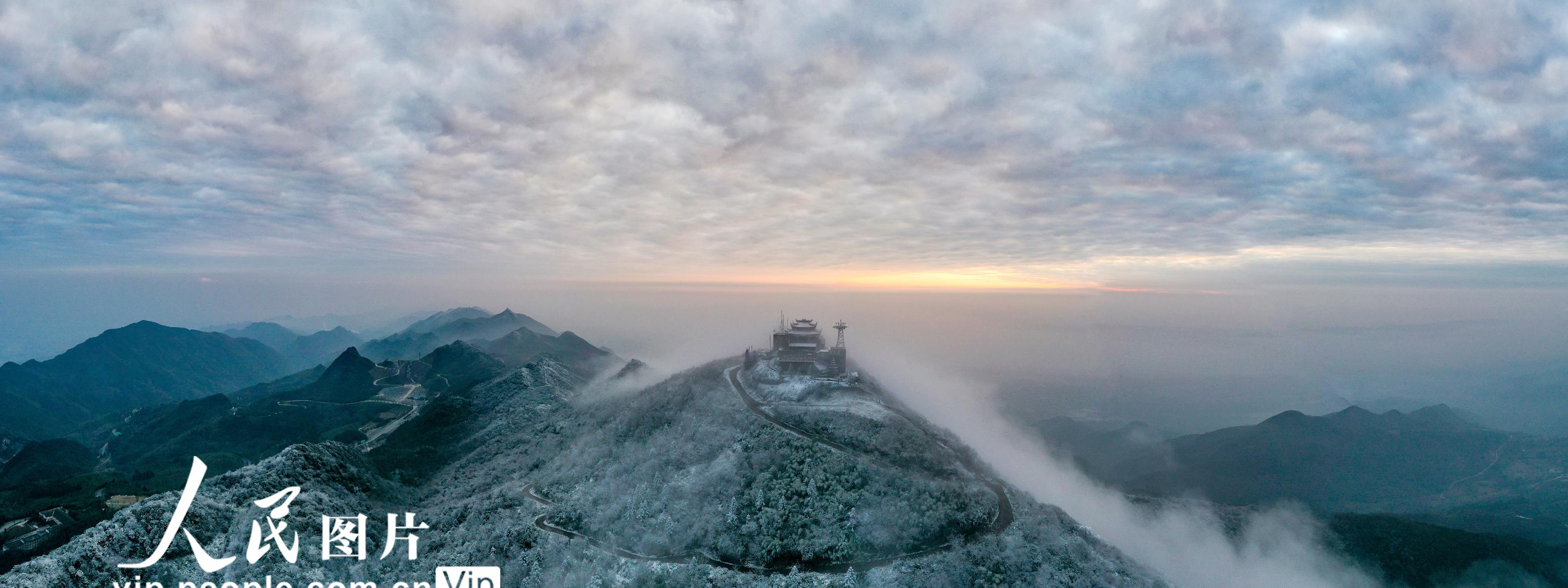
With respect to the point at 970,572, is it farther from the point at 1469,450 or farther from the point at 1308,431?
the point at 1469,450

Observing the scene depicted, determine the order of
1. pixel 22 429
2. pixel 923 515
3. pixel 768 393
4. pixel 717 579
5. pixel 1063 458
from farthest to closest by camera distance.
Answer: pixel 22 429 → pixel 1063 458 → pixel 768 393 → pixel 923 515 → pixel 717 579

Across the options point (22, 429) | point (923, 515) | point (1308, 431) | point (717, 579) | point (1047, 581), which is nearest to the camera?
point (1047, 581)

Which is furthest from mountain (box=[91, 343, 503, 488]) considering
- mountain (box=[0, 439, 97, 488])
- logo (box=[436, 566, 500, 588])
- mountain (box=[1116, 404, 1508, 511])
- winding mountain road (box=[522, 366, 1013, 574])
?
mountain (box=[1116, 404, 1508, 511])

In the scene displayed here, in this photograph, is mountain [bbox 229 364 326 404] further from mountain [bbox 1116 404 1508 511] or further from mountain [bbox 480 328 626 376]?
mountain [bbox 1116 404 1508 511]

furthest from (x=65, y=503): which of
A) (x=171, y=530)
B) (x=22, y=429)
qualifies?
(x=22, y=429)

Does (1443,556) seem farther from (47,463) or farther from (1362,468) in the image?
(47,463)

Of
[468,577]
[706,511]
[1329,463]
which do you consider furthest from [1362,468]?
[468,577]

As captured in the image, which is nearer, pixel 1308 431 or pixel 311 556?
pixel 311 556
